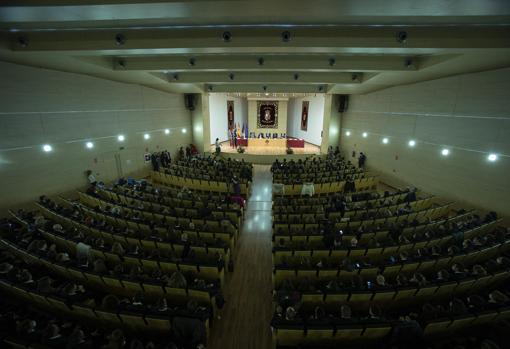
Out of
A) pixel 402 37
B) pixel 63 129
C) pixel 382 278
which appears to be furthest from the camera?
pixel 63 129

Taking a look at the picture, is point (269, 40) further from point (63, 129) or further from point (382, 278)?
point (63, 129)

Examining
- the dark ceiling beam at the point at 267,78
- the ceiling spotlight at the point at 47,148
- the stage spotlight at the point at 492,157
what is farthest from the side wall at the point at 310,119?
the ceiling spotlight at the point at 47,148

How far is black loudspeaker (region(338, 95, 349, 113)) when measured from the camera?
18.2 m

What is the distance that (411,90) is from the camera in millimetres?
12156

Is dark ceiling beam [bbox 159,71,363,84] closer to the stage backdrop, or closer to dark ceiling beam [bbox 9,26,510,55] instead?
dark ceiling beam [bbox 9,26,510,55]

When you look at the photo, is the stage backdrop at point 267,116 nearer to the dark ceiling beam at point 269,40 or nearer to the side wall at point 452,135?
the side wall at point 452,135

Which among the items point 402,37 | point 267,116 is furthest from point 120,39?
point 267,116

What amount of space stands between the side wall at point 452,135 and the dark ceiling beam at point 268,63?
3.01 metres

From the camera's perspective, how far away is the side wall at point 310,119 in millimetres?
23981

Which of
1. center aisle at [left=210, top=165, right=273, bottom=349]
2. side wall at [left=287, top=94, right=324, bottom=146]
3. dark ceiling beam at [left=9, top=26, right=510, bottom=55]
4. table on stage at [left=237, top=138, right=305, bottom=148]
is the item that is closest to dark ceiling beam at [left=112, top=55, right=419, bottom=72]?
dark ceiling beam at [left=9, top=26, right=510, bottom=55]

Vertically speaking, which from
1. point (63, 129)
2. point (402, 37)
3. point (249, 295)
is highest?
point (402, 37)

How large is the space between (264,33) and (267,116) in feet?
69.2

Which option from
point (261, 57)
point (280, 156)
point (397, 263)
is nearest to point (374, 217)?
point (397, 263)

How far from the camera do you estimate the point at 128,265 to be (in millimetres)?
5484
